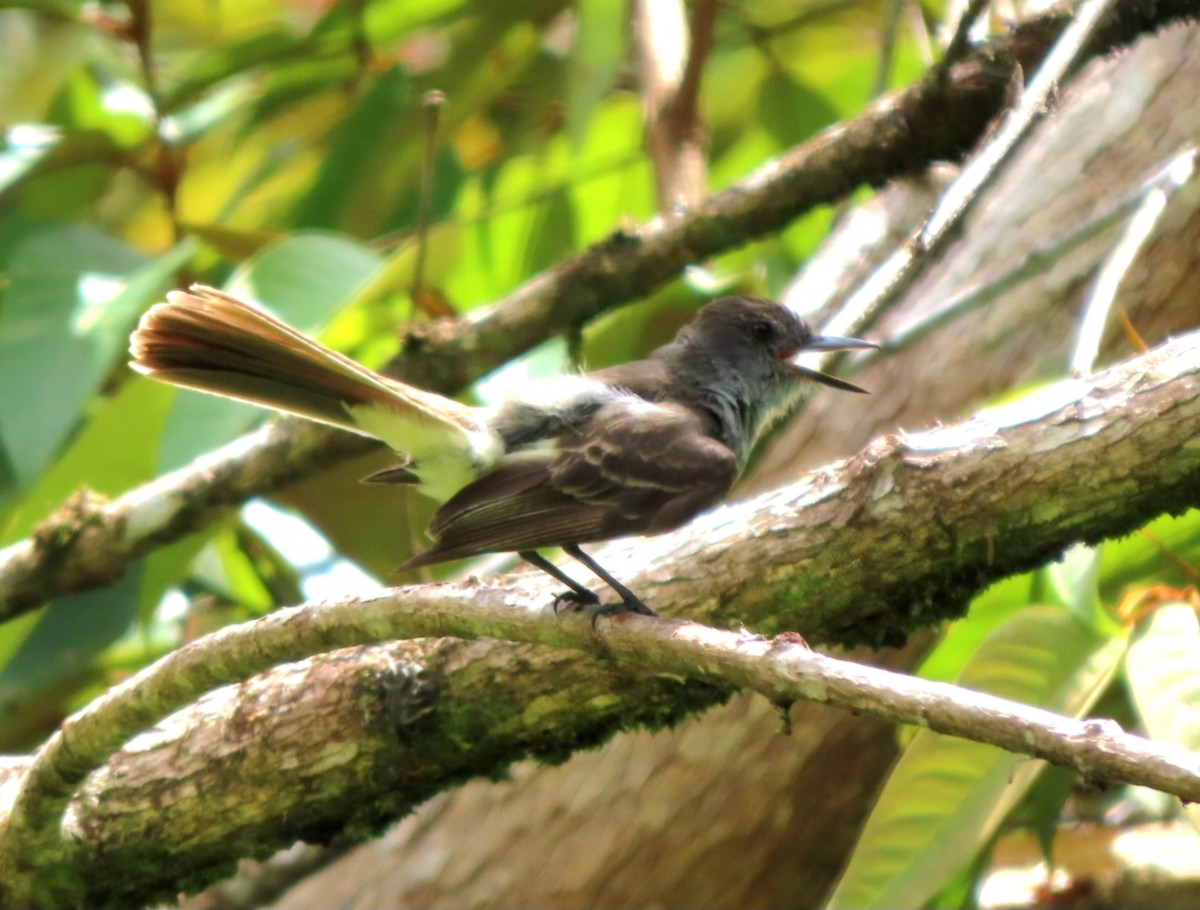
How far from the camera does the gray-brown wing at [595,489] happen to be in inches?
114

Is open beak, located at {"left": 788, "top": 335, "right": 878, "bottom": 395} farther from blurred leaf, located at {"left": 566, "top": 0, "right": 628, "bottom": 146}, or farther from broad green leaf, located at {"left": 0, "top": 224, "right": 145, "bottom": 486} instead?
broad green leaf, located at {"left": 0, "top": 224, "right": 145, "bottom": 486}

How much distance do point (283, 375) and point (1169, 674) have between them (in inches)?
79.2

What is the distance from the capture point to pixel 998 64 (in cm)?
400

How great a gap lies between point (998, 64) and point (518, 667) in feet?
7.59

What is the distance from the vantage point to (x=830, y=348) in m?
3.65

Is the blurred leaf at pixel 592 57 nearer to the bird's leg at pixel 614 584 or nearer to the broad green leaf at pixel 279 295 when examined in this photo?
the broad green leaf at pixel 279 295

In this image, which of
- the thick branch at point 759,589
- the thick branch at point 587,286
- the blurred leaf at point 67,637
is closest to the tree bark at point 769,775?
the thick branch at point 587,286

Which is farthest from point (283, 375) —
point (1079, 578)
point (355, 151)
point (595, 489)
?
point (355, 151)

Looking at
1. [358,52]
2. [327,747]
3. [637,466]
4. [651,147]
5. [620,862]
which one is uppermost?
[358,52]

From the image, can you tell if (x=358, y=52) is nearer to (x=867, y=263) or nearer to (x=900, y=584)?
(x=867, y=263)

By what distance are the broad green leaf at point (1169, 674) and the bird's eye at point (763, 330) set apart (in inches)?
52.5

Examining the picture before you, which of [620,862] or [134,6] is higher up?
[134,6]

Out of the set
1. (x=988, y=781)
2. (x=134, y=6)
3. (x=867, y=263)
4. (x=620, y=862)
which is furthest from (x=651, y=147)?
(x=988, y=781)

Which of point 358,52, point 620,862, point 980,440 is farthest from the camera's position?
point 358,52
